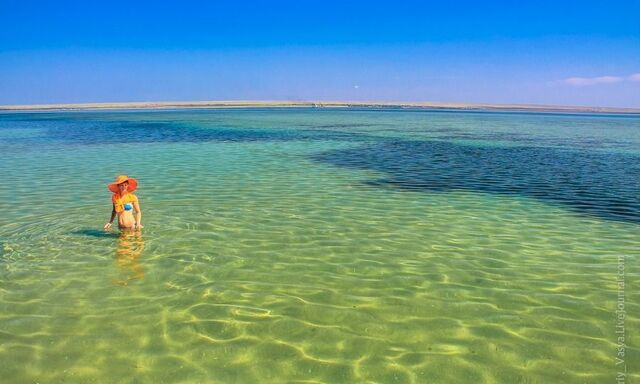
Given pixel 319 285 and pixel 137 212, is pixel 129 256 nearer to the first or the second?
pixel 137 212

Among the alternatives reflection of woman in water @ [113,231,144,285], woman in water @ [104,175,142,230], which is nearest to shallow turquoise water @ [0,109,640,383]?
reflection of woman in water @ [113,231,144,285]

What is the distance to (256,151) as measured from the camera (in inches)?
1094

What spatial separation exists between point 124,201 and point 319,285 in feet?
15.7

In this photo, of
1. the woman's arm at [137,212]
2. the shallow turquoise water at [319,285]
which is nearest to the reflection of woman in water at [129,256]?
the shallow turquoise water at [319,285]

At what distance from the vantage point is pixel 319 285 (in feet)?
23.8

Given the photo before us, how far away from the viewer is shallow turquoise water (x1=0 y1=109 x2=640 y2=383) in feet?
16.9

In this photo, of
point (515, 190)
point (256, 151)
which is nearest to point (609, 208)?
point (515, 190)

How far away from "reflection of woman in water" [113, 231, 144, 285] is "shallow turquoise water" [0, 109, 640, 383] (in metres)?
0.05

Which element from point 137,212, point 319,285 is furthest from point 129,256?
point 319,285

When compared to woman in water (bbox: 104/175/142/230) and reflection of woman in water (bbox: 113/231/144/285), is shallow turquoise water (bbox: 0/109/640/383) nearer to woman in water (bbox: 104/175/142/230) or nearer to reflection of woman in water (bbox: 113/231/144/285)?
reflection of woman in water (bbox: 113/231/144/285)

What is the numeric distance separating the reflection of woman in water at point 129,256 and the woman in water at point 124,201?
0.72ft

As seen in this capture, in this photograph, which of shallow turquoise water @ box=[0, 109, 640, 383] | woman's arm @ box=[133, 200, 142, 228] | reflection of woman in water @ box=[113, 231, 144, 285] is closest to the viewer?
shallow turquoise water @ box=[0, 109, 640, 383]

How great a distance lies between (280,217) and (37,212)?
6296mm

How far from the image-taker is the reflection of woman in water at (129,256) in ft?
24.7
